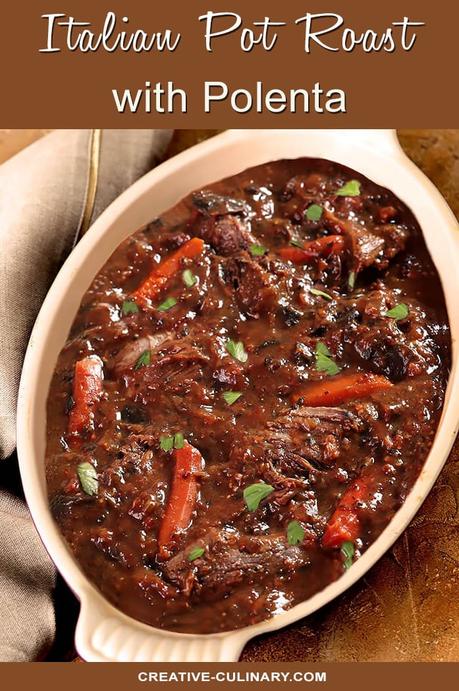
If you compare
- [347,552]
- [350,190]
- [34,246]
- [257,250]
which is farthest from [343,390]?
[34,246]

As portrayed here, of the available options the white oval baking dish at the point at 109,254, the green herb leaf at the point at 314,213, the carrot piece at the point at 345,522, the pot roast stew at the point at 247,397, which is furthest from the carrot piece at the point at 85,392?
the green herb leaf at the point at 314,213

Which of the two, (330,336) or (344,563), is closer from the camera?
(344,563)

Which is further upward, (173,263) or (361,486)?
(173,263)

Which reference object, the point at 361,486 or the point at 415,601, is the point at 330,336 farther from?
the point at 415,601

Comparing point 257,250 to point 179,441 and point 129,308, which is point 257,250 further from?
point 179,441

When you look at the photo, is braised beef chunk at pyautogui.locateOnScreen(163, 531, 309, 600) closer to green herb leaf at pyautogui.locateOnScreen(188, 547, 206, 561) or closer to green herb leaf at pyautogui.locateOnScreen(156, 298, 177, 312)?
green herb leaf at pyautogui.locateOnScreen(188, 547, 206, 561)

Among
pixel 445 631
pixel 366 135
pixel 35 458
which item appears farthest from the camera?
pixel 366 135

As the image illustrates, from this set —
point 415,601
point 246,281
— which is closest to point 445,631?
point 415,601
